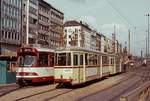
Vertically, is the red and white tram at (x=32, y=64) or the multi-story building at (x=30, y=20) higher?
the multi-story building at (x=30, y=20)

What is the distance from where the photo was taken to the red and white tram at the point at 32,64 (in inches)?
1105

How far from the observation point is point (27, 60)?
2844 centimetres

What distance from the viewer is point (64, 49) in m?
26.5

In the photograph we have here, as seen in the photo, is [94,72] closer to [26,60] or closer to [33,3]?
[26,60]

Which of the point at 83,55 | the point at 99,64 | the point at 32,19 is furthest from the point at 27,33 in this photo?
the point at 83,55

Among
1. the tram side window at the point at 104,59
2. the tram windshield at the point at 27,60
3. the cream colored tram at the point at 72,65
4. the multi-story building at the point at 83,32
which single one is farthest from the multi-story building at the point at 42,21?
the cream colored tram at the point at 72,65

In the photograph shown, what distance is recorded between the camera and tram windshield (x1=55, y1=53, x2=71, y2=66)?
26266 mm

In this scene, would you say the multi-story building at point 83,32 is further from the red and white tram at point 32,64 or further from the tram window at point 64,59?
the tram window at point 64,59

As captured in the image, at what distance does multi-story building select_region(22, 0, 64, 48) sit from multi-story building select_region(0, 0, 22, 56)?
5442 millimetres

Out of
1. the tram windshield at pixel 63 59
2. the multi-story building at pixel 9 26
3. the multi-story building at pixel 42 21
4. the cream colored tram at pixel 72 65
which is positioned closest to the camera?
the cream colored tram at pixel 72 65

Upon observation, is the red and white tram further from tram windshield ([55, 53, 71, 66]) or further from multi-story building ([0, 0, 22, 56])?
multi-story building ([0, 0, 22, 56])

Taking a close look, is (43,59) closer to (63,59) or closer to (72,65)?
(63,59)

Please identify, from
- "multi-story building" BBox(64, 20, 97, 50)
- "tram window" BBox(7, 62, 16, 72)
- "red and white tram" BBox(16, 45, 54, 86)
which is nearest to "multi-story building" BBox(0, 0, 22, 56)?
"tram window" BBox(7, 62, 16, 72)

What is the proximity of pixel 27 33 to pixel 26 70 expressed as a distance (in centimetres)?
5780
